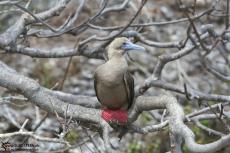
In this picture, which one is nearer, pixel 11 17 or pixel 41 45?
pixel 11 17

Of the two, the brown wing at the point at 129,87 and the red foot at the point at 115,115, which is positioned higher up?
the brown wing at the point at 129,87

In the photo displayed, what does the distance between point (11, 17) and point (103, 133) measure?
18.9 ft

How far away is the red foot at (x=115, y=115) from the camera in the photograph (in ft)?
16.4

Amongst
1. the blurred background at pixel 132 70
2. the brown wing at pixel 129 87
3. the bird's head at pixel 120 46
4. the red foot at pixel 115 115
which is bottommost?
the blurred background at pixel 132 70

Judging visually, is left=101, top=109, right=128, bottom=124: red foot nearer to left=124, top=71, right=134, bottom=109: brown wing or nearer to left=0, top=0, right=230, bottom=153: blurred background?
left=124, top=71, right=134, bottom=109: brown wing

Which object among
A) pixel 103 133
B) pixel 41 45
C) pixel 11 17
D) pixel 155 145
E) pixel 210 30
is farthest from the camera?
pixel 41 45

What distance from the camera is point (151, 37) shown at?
34.8 feet

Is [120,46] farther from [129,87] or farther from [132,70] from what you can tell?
[132,70]

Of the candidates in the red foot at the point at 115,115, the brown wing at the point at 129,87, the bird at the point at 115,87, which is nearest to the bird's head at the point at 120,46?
the bird at the point at 115,87

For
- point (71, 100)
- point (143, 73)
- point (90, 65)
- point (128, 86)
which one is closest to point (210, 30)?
point (128, 86)

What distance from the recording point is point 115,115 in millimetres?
5258

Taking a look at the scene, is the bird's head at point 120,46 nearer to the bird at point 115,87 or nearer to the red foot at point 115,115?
the bird at point 115,87

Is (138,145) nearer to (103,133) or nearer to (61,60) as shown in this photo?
(61,60)

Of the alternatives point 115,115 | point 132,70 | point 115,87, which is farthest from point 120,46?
point 132,70
